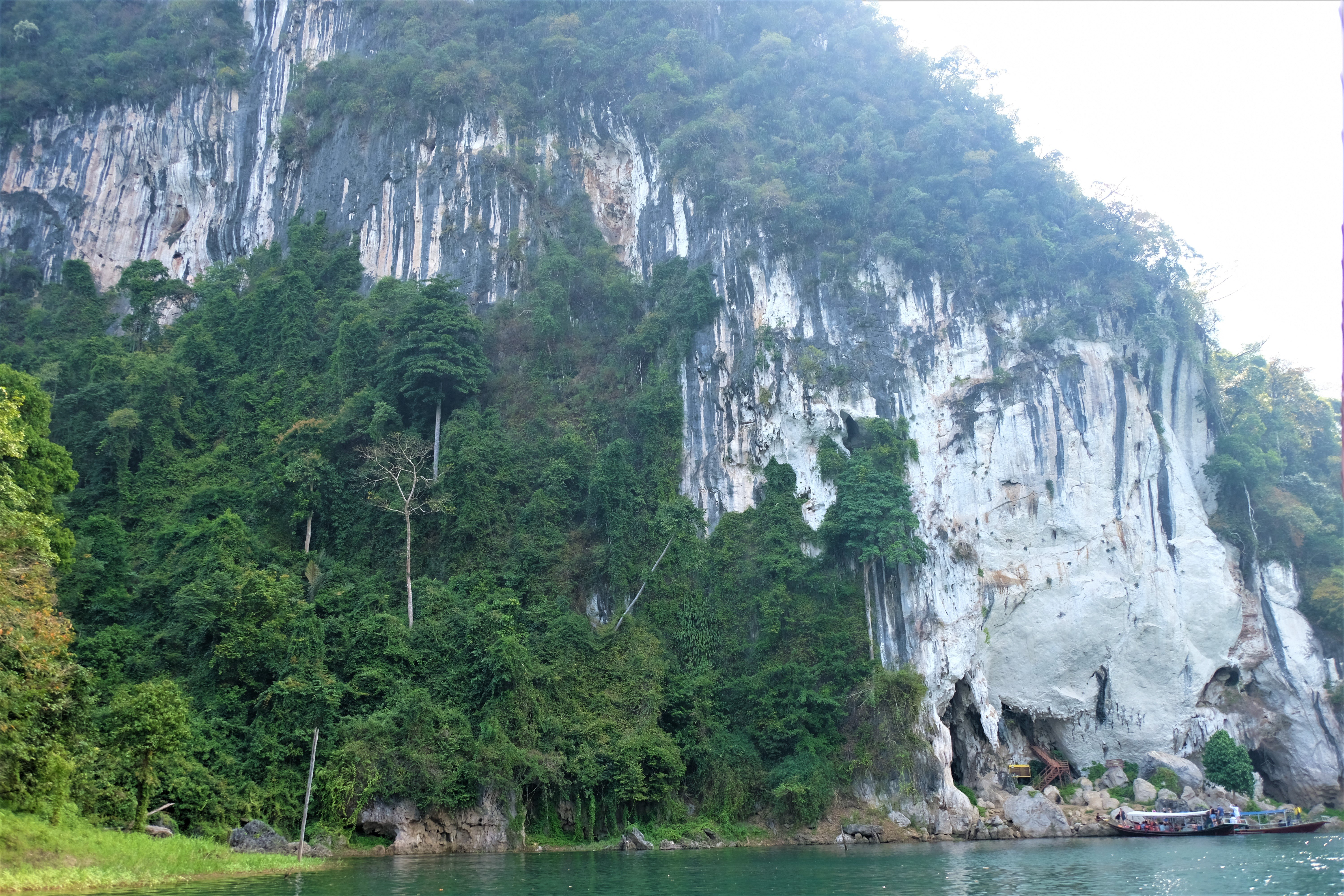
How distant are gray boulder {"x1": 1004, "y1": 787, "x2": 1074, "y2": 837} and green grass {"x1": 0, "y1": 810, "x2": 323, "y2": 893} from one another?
20300mm

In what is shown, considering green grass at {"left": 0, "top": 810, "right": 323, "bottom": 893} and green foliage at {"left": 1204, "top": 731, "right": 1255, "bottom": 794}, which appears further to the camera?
green foliage at {"left": 1204, "top": 731, "right": 1255, "bottom": 794}

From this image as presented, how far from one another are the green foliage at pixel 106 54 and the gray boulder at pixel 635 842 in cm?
3807

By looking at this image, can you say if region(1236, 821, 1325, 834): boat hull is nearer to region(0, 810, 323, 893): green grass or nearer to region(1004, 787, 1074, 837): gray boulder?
region(1004, 787, 1074, 837): gray boulder

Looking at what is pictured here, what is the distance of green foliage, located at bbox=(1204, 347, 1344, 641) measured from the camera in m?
33.0

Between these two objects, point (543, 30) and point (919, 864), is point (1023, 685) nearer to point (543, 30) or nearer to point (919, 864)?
point (919, 864)

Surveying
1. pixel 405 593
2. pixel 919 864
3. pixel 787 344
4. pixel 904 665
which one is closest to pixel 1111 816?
pixel 904 665

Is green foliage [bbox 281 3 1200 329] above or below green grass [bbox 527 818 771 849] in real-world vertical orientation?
above

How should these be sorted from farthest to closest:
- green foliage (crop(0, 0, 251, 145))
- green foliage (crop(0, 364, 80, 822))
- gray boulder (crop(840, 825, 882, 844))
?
green foliage (crop(0, 0, 251, 145)), gray boulder (crop(840, 825, 882, 844)), green foliage (crop(0, 364, 80, 822))

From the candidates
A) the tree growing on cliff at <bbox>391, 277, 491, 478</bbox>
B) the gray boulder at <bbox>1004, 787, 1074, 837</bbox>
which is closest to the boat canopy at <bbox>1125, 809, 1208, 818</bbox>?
the gray boulder at <bbox>1004, 787, 1074, 837</bbox>

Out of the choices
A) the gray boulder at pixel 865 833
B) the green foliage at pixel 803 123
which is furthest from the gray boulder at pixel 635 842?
the green foliage at pixel 803 123

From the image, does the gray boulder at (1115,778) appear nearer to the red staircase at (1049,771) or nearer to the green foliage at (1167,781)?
the green foliage at (1167,781)

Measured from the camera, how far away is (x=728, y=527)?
31.9 metres

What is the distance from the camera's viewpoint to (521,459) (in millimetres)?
33031

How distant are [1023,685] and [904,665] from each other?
17.6 feet
